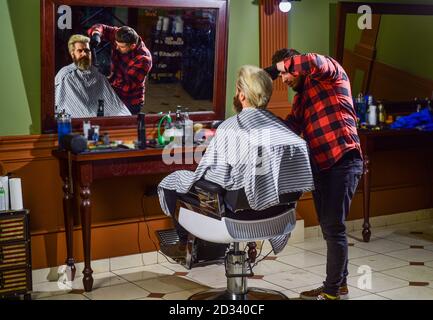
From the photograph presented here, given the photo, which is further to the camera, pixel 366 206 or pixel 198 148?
pixel 366 206

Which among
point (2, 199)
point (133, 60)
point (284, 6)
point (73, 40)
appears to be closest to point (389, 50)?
point (284, 6)

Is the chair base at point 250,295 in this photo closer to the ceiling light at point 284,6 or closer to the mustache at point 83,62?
the mustache at point 83,62

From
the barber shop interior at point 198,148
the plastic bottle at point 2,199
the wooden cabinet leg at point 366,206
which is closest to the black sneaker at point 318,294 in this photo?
the barber shop interior at point 198,148

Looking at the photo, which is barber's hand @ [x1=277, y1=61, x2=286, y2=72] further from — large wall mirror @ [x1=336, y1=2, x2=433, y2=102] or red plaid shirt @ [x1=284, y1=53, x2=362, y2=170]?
large wall mirror @ [x1=336, y1=2, x2=433, y2=102]

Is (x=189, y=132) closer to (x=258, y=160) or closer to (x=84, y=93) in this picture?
(x=84, y=93)

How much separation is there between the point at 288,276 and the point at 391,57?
2.14 metres

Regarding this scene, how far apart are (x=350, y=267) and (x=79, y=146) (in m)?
1.84

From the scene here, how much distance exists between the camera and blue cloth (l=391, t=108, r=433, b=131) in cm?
542

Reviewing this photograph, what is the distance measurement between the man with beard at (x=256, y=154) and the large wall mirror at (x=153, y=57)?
45.8 inches

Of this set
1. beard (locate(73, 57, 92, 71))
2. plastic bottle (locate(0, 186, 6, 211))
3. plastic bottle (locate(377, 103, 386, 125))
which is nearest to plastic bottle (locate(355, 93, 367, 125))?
plastic bottle (locate(377, 103, 386, 125))

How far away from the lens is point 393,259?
478cm

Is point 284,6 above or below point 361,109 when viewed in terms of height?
above

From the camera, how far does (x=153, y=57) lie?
15.1 ft

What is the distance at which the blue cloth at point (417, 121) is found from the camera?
5422 millimetres
